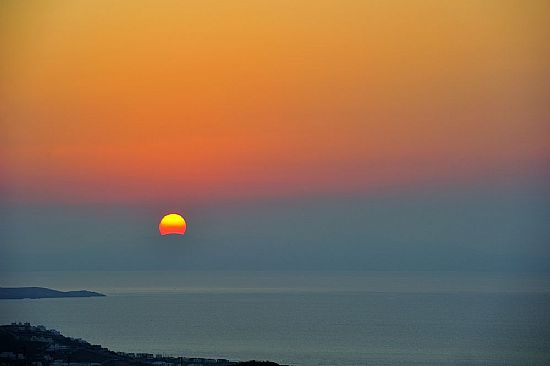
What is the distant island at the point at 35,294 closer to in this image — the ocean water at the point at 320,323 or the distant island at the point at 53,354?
the ocean water at the point at 320,323

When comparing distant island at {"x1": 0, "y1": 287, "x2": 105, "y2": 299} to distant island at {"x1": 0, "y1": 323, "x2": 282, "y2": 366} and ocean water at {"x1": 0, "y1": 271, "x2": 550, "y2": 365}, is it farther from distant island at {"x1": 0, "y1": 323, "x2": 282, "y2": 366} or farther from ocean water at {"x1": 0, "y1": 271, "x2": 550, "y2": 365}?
distant island at {"x1": 0, "y1": 323, "x2": 282, "y2": 366}

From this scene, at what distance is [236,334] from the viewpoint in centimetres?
8494

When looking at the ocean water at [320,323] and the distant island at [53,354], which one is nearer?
the distant island at [53,354]

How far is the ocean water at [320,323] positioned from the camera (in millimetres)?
70125

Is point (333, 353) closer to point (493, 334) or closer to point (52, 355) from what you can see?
point (493, 334)

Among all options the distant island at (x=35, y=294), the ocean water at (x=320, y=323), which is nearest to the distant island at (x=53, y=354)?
the ocean water at (x=320, y=323)

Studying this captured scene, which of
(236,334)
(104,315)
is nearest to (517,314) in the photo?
(236,334)

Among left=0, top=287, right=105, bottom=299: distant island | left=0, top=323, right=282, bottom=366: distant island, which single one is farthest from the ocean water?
left=0, top=323, right=282, bottom=366: distant island

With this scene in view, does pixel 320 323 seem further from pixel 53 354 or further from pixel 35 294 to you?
pixel 35 294

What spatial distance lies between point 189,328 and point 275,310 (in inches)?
935

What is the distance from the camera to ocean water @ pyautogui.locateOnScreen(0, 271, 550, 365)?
70125 millimetres

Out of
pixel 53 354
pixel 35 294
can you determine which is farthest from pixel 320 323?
pixel 35 294

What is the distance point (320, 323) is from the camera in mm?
97188

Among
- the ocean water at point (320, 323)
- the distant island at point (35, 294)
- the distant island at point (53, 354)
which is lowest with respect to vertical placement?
the distant island at point (53, 354)
